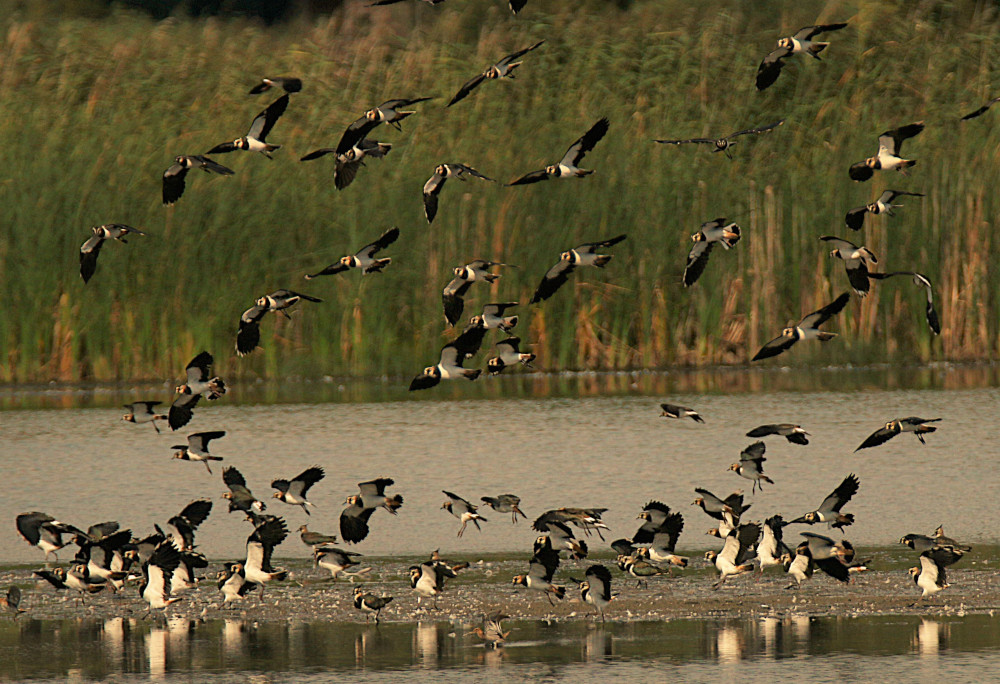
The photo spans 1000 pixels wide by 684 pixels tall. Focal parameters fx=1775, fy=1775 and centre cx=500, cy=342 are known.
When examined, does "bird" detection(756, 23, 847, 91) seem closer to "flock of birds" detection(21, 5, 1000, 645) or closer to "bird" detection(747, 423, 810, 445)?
"flock of birds" detection(21, 5, 1000, 645)

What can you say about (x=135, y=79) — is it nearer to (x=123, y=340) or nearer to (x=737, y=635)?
(x=123, y=340)

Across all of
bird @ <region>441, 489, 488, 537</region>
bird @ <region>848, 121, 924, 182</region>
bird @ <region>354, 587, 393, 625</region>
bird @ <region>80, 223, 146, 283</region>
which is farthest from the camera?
bird @ <region>80, 223, 146, 283</region>

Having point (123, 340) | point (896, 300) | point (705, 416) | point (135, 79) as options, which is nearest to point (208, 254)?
point (123, 340)

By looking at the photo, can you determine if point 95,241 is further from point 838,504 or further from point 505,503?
point 838,504

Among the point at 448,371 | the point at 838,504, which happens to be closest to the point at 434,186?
the point at 448,371

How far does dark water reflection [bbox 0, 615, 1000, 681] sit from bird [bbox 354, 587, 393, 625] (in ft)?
0.40

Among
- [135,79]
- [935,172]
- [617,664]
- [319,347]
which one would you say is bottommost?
[617,664]

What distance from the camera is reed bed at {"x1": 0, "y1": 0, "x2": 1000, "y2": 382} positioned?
1630 cm

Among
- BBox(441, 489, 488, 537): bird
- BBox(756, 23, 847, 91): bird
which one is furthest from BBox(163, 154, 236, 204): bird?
BBox(756, 23, 847, 91): bird

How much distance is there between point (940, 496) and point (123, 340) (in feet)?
27.5

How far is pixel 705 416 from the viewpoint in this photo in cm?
1389

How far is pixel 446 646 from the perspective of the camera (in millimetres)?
7082

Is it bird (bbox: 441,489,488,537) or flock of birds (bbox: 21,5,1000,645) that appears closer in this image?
flock of birds (bbox: 21,5,1000,645)

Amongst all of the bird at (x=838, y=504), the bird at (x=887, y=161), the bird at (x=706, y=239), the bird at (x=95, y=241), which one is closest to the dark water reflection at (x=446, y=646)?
the bird at (x=838, y=504)
